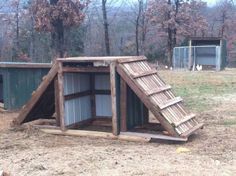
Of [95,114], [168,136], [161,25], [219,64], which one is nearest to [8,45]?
[161,25]

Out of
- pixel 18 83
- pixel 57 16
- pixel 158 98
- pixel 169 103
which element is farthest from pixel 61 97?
pixel 57 16

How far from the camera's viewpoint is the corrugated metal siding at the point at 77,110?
946cm

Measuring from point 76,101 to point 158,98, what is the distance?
1978 millimetres

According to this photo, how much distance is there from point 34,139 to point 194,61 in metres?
24.2

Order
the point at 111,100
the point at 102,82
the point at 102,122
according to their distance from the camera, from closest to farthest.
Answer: the point at 111,100 → the point at 102,122 → the point at 102,82

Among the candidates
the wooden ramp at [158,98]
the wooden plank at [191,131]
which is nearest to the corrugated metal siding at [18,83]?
the wooden ramp at [158,98]

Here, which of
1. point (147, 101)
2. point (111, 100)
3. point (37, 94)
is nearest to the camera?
point (147, 101)

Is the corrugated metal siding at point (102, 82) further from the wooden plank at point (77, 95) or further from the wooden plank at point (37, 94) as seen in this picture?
the wooden plank at point (37, 94)

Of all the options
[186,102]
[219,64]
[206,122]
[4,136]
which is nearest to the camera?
[4,136]

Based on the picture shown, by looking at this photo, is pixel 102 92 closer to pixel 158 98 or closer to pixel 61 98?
pixel 61 98

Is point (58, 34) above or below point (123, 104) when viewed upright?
above

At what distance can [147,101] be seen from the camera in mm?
8383

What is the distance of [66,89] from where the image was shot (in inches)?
371

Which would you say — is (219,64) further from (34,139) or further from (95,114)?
(34,139)
